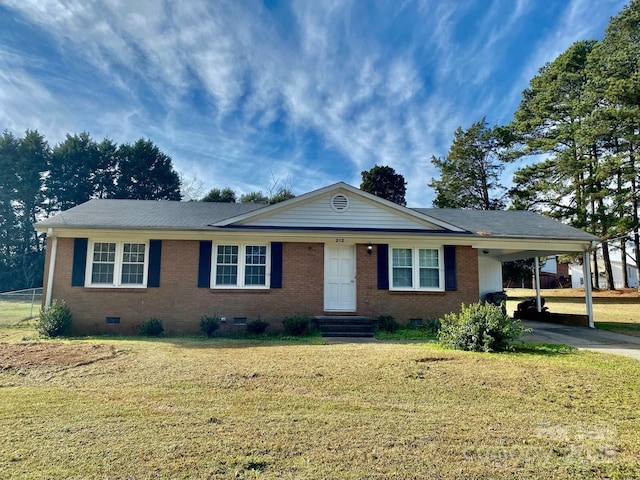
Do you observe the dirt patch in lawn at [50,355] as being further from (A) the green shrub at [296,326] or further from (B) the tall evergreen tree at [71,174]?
(B) the tall evergreen tree at [71,174]

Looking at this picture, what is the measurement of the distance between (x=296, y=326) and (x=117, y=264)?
5.79 meters

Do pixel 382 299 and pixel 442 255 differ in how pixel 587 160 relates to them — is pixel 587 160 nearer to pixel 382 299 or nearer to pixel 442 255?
pixel 442 255

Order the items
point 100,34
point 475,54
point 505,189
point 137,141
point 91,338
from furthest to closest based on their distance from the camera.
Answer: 1. point 137,141
2. point 505,189
3. point 475,54
4. point 100,34
5. point 91,338

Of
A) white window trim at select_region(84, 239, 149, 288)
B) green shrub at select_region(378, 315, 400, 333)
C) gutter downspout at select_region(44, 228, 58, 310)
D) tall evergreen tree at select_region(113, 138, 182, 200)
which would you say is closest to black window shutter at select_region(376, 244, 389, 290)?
green shrub at select_region(378, 315, 400, 333)

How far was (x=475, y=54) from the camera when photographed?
12.9 metres

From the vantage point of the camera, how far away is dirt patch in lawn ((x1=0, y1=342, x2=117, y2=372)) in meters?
6.66

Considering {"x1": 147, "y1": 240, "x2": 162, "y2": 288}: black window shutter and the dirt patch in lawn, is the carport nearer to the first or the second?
{"x1": 147, "y1": 240, "x2": 162, "y2": 288}: black window shutter

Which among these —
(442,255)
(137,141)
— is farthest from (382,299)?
(137,141)

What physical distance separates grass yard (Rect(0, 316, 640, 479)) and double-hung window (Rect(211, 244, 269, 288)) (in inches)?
163

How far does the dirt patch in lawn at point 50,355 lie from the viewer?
6660mm

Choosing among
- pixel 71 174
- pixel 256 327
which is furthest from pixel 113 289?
pixel 71 174

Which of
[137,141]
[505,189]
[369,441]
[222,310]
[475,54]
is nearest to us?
[369,441]

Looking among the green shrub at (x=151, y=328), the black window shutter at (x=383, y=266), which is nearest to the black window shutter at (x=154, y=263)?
the green shrub at (x=151, y=328)

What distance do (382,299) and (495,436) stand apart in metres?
7.93
